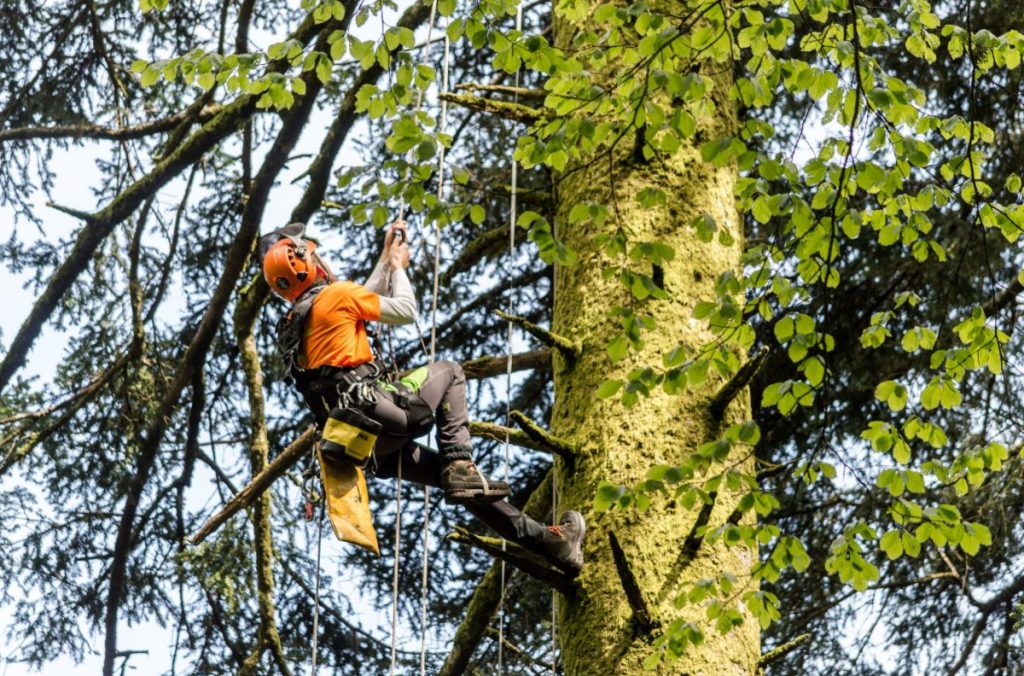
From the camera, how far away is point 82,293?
826 centimetres

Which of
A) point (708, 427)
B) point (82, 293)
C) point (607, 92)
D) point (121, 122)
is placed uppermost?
point (121, 122)

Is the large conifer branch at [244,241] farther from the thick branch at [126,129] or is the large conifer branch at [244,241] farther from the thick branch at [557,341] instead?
the thick branch at [557,341]

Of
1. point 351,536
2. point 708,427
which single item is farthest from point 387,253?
point 708,427

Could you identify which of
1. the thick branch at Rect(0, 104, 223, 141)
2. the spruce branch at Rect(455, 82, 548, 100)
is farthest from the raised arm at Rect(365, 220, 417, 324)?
the thick branch at Rect(0, 104, 223, 141)

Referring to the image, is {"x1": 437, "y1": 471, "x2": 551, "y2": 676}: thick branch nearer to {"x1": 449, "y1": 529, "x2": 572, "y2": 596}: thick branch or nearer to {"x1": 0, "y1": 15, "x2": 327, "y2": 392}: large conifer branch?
{"x1": 449, "y1": 529, "x2": 572, "y2": 596}: thick branch

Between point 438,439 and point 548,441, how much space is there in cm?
→ 78

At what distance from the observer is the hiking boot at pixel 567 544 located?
409 centimetres

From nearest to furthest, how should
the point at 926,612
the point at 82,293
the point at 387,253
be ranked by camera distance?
1. the point at 387,253
2. the point at 926,612
3. the point at 82,293

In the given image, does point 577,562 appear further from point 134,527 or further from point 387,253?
point 134,527

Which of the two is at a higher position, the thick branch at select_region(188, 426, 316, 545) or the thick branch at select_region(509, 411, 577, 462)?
the thick branch at select_region(188, 426, 316, 545)

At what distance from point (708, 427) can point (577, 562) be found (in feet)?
1.89

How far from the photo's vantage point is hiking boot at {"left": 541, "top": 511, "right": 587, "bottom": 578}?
4.09m

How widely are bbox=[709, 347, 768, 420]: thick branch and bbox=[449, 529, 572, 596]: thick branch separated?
2.23 ft

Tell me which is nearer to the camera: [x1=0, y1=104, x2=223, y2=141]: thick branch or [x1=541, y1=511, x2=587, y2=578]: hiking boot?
[x1=541, y1=511, x2=587, y2=578]: hiking boot
